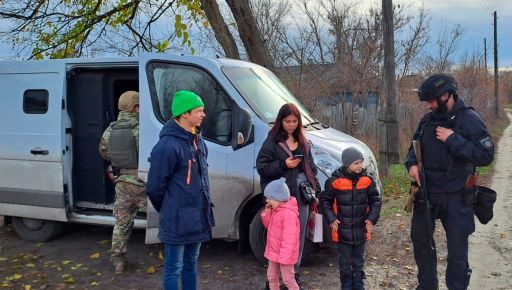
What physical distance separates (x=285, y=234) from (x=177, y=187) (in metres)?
1.05

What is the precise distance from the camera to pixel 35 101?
5.88m

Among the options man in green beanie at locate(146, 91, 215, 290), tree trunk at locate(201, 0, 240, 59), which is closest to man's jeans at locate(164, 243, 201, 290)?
man in green beanie at locate(146, 91, 215, 290)

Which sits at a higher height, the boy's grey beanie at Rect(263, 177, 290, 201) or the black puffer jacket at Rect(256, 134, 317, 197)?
the black puffer jacket at Rect(256, 134, 317, 197)

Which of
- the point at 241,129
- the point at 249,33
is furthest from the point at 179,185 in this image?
the point at 249,33

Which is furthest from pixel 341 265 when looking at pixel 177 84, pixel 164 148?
pixel 177 84

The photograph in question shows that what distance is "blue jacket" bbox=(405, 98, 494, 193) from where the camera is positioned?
3688mm

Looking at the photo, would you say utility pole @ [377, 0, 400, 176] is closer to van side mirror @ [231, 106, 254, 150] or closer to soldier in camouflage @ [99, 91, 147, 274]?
van side mirror @ [231, 106, 254, 150]

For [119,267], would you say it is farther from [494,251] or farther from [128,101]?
[494,251]

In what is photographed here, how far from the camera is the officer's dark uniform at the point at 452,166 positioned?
148 inches

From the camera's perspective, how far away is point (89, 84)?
5.95 metres

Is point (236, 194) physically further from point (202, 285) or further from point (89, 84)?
point (89, 84)

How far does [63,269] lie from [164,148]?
8.45 ft

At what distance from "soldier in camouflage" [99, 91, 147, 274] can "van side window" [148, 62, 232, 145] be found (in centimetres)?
34

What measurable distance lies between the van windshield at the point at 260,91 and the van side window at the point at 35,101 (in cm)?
230
